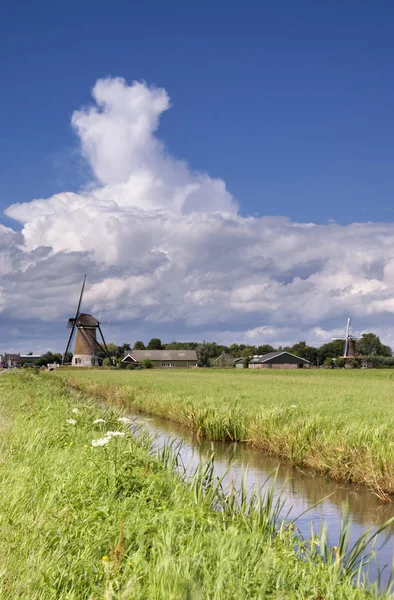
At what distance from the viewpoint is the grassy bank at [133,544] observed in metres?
4.88

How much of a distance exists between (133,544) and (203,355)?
494ft

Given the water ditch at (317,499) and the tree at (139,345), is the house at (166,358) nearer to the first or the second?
the tree at (139,345)

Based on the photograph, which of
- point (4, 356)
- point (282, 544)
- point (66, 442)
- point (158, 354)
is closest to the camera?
point (282, 544)

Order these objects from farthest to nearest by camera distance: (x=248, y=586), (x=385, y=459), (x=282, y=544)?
(x=385, y=459) → (x=282, y=544) → (x=248, y=586)

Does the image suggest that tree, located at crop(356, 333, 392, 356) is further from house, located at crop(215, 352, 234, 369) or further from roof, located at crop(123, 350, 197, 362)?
roof, located at crop(123, 350, 197, 362)

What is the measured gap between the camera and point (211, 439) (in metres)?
20.7

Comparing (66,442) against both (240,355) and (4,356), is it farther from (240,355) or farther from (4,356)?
(4,356)

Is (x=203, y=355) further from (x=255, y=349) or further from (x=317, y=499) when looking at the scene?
(x=317, y=499)

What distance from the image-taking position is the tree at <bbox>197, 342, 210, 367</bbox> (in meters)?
154

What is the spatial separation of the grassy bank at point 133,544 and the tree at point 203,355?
14484 cm

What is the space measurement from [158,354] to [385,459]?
136m

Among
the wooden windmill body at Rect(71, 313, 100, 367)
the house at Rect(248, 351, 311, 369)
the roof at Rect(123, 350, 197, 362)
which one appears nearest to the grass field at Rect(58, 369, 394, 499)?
Result: the wooden windmill body at Rect(71, 313, 100, 367)

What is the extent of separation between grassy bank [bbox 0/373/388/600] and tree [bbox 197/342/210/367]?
145m

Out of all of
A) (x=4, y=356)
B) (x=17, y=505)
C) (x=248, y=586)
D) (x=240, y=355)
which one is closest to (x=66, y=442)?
(x=17, y=505)
